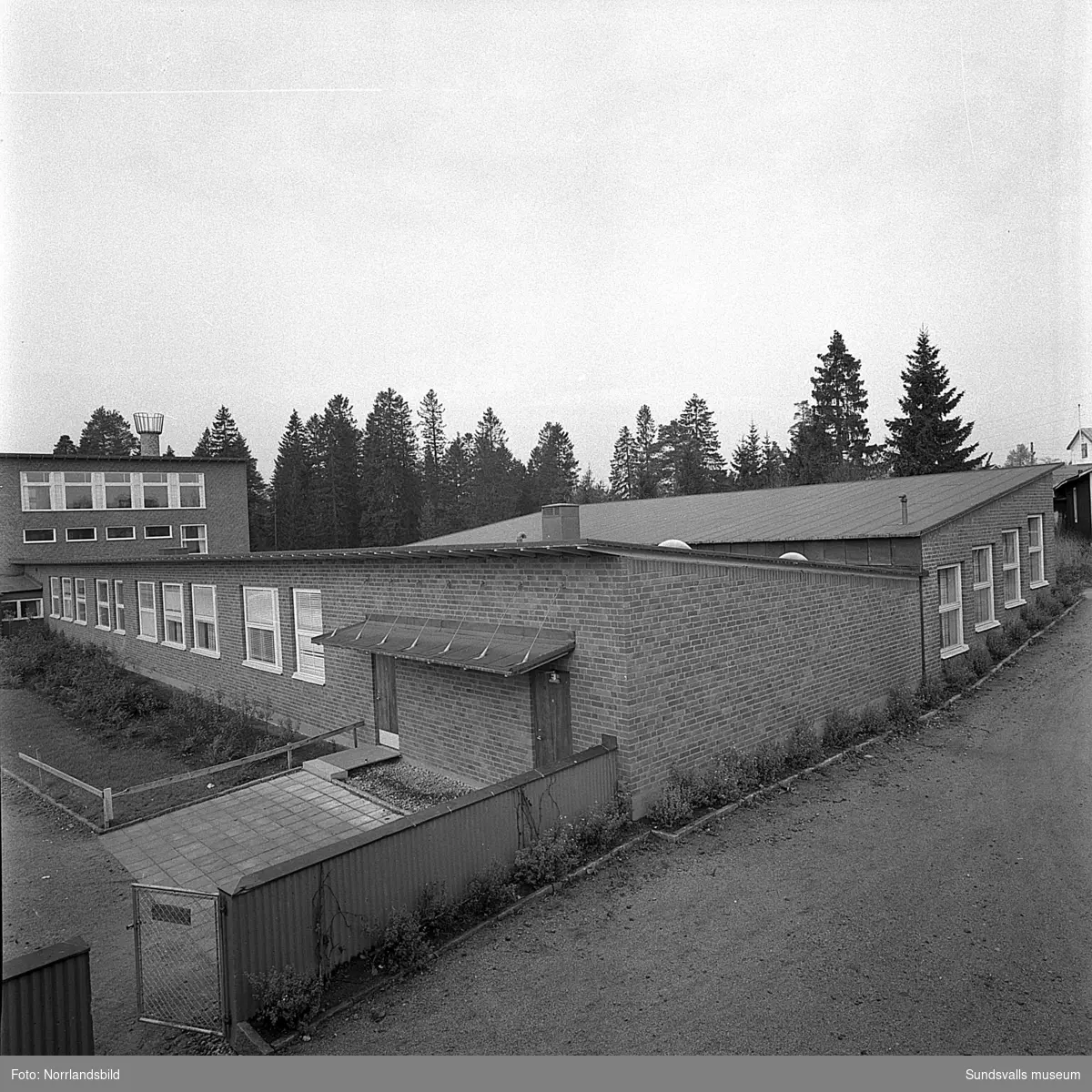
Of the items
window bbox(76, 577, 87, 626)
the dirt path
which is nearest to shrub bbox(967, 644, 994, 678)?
the dirt path

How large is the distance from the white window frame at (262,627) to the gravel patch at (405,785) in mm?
3750

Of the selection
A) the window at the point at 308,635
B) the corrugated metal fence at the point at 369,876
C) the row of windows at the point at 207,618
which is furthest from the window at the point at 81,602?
→ the corrugated metal fence at the point at 369,876

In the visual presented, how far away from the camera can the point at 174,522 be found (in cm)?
3384

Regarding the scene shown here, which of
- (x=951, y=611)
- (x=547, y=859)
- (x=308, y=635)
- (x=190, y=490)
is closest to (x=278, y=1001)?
(x=547, y=859)

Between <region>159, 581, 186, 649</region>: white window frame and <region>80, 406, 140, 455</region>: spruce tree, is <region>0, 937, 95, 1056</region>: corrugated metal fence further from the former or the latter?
<region>80, 406, 140, 455</region>: spruce tree

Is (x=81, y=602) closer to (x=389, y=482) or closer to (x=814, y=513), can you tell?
(x=814, y=513)

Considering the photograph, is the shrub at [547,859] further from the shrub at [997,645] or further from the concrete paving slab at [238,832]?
the shrub at [997,645]

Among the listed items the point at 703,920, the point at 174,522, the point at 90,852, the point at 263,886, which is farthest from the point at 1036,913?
the point at 174,522

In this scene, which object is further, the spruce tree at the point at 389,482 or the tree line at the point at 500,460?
the spruce tree at the point at 389,482

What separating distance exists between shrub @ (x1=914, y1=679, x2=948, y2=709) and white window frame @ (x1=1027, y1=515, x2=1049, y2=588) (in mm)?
7643

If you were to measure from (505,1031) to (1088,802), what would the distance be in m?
7.10

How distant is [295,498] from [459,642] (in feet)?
188

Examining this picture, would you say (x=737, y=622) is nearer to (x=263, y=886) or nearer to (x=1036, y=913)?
(x=1036, y=913)

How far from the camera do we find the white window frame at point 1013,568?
17.6m
